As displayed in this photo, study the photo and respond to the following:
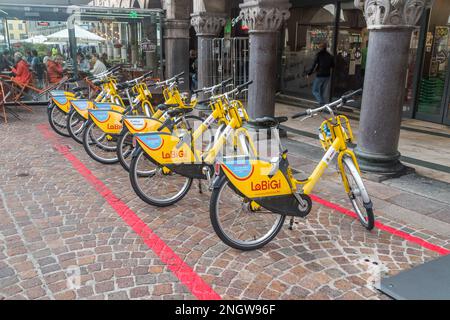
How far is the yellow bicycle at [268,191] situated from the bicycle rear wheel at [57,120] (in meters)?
5.20

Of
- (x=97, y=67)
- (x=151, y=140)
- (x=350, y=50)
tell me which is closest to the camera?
(x=151, y=140)

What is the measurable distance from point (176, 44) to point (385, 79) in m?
8.16

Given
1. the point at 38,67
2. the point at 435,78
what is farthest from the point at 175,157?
the point at 38,67

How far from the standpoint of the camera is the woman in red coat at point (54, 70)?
11.6 meters

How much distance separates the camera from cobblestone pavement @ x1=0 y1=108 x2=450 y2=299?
3068 millimetres

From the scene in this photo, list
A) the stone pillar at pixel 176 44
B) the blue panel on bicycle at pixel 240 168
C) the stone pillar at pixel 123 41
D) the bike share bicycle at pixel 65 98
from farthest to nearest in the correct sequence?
the stone pillar at pixel 123 41 → the stone pillar at pixel 176 44 → the bike share bicycle at pixel 65 98 → the blue panel on bicycle at pixel 240 168

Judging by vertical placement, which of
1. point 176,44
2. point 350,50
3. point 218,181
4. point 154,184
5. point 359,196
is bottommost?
point 154,184

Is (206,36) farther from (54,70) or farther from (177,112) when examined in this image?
(177,112)

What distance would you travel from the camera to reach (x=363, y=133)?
5.67 metres

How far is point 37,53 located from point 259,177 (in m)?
10.7

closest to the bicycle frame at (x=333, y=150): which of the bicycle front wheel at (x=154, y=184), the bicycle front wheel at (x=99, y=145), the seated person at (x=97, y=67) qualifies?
the bicycle front wheel at (x=154, y=184)

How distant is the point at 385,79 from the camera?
5.31m

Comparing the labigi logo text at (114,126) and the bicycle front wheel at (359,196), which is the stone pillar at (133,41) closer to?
the labigi logo text at (114,126)
